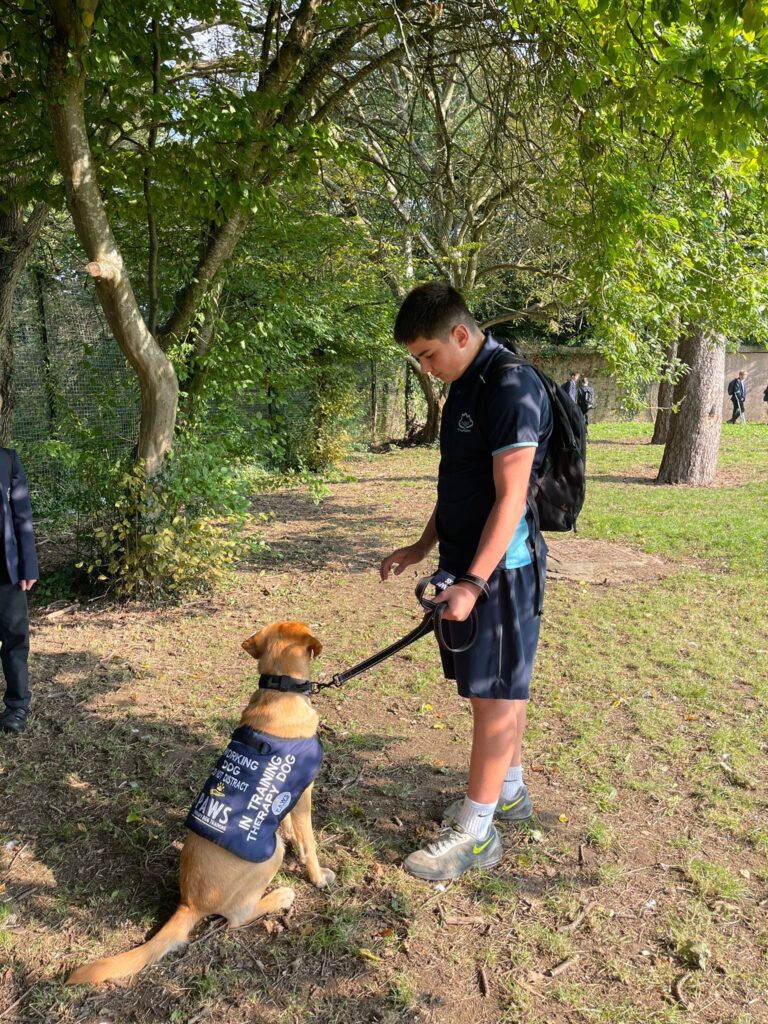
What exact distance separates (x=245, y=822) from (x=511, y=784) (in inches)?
48.6

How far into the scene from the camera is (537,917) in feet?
8.23

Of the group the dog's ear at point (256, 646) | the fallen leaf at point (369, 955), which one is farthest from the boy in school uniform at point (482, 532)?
the dog's ear at point (256, 646)

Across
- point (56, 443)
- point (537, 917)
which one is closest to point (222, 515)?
point (56, 443)

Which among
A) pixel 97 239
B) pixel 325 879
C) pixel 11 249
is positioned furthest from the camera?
pixel 11 249

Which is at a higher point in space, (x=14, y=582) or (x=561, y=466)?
(x=561, y=466)

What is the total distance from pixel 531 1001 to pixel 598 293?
4589 mm

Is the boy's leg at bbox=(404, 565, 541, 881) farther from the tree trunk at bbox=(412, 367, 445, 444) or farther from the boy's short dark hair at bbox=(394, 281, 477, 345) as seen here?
the tree trunk at bbox=(412, 367, 445, 444)

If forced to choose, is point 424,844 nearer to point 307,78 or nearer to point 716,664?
point 716,664

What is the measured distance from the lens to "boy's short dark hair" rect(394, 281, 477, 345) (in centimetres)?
242

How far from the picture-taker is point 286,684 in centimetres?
256

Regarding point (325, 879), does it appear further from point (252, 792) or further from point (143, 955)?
point (143, 955)

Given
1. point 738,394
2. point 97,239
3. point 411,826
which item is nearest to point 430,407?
point 738,394

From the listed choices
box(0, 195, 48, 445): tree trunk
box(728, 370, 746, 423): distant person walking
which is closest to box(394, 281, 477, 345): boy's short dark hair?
box(0, 195, 48, 445): tree trunk

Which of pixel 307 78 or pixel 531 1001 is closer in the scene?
pixel 531 1001
